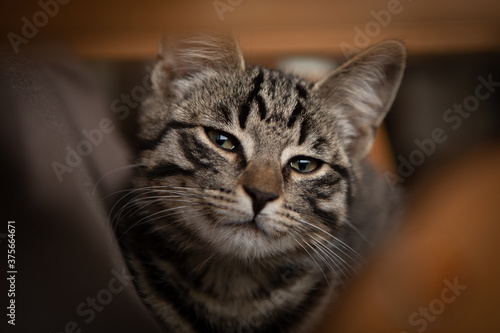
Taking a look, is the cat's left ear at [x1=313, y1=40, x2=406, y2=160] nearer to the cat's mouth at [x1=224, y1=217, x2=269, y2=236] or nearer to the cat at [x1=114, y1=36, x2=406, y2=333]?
the cat at [x1=114, y1=36, x2=406, y2=333]

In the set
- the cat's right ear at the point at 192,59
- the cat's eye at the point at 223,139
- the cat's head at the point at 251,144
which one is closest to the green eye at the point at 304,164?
the cat's head at the point at 251,144

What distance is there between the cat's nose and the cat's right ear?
294 millimetres

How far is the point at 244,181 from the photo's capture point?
757 mm

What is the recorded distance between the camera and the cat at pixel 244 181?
811 millimetres

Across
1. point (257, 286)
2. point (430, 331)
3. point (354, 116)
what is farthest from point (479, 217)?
point (257, 286)

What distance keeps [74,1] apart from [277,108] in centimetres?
54

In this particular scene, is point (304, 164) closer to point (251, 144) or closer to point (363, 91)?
point (251, 144)

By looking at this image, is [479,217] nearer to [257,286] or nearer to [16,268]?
[257,286]

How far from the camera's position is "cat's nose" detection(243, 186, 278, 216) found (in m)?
0.74

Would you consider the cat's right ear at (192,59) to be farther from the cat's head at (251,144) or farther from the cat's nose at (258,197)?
the cat's nose at (258,197)

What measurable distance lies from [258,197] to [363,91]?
380 mm

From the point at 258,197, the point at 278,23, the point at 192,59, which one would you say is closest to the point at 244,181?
the point at 258,197

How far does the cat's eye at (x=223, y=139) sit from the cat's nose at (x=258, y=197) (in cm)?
12

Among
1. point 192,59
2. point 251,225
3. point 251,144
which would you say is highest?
point 192,59
